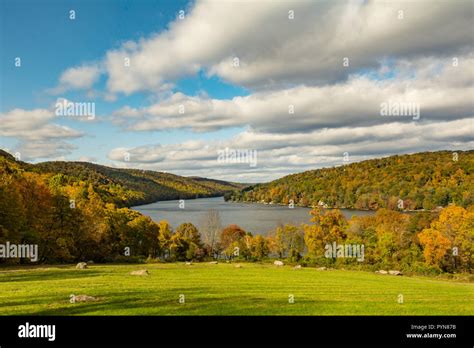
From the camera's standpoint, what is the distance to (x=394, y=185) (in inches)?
5531

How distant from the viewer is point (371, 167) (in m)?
182

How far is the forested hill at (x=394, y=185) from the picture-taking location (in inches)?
4663

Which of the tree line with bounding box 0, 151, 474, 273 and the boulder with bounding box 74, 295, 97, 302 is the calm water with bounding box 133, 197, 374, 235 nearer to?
the tree line with bounding box 0, 151, 474, 273

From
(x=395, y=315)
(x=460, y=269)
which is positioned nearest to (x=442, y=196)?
(x=460, y=269)

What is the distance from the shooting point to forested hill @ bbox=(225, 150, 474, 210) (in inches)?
4663

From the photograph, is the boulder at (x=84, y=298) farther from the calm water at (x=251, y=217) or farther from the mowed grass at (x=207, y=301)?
the calm water at (x=251, y=217)
